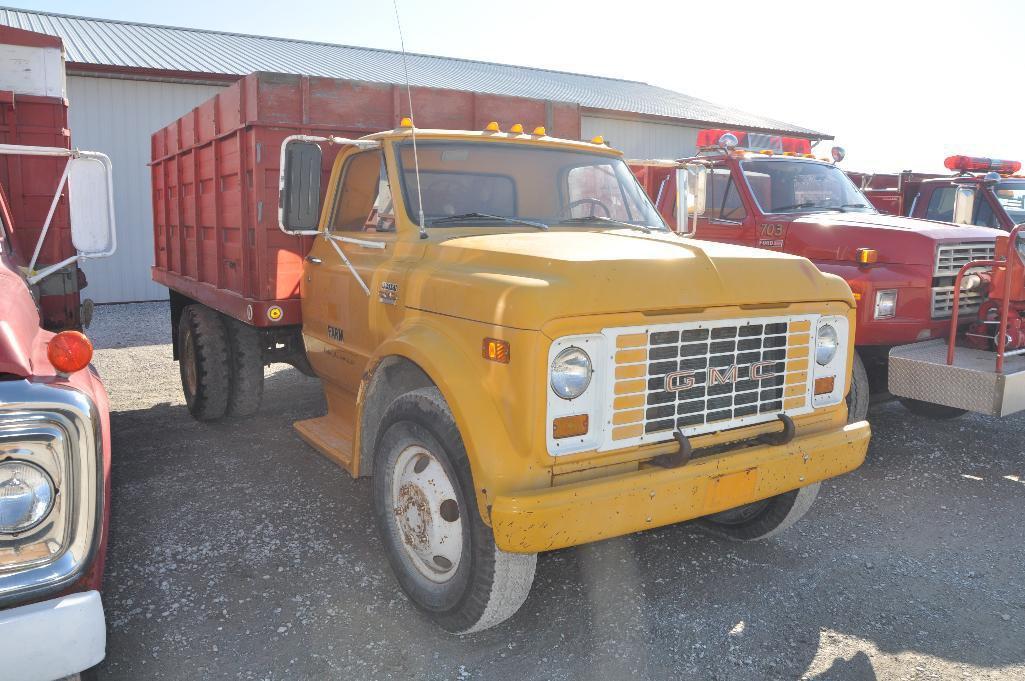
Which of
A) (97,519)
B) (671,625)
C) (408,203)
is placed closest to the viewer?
(97,519)

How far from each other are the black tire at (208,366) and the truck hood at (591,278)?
3.10 m

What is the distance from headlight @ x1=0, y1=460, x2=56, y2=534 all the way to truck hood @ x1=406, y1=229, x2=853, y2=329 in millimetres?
1527

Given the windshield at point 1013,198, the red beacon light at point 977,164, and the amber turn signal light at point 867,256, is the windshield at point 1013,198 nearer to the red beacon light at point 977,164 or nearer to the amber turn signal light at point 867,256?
the red beacon light at point 977,164

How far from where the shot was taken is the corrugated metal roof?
15.0 meters

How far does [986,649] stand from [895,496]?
5.98 feet

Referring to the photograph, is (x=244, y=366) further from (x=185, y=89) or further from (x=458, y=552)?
(x=185, y=89)

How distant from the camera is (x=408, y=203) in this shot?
4.10 m

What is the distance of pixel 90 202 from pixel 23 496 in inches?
58.5

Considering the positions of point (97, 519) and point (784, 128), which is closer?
point (97, 519)

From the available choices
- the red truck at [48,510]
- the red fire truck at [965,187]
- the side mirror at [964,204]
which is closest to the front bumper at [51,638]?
the red truck at [48,510]

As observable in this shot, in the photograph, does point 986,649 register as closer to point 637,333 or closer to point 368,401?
Result: point 637,333

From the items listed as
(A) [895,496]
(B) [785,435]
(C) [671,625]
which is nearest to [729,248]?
(B) [785,435]

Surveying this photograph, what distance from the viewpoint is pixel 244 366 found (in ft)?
20.2

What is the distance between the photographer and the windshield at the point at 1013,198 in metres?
8.71
